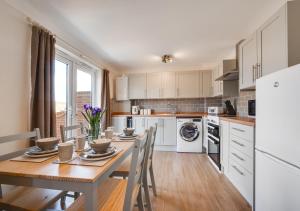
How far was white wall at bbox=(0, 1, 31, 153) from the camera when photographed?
5.21 feet

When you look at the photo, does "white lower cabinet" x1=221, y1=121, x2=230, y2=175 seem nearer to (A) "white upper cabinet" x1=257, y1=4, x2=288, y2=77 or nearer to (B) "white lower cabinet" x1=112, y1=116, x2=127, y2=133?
(A) "white upper cabinet" x1=257, y1=4, x2=288, y2=77

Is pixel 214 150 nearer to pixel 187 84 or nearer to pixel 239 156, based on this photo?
pixel 239 156

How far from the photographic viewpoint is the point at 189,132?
4.09 metres

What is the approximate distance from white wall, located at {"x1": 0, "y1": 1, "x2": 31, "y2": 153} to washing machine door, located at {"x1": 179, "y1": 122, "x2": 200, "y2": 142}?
3.20 m

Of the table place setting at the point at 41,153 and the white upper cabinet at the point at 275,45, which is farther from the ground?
A: the white upper cabinet at the point at 275,45

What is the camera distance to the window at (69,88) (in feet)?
8.56

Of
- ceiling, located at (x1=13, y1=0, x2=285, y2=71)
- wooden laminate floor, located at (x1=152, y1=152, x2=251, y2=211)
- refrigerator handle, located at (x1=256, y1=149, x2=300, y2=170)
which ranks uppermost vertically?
ceiling, located at (x1=13, y1=0, x2=285, y2=71)

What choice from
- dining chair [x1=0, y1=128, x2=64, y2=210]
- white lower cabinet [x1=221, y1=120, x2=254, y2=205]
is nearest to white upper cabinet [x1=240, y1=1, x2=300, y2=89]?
white lower cabinet [x1=221, y1=120, x2=254, y2=205]

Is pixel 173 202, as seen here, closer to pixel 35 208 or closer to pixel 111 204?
pixel 111 204

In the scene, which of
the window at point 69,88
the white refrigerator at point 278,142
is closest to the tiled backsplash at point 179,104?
the window at point 69,88

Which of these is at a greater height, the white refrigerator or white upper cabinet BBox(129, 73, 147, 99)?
white upper cabinet BBox(129, 73, 147, 99)

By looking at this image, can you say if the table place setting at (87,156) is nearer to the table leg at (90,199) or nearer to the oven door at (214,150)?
the table leg at (90,199)

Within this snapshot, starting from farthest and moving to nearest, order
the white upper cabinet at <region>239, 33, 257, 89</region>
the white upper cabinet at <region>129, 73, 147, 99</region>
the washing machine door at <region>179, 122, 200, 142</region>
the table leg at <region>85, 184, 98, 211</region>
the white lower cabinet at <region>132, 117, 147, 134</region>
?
the white upper cabinet at <region>129, 73, 147, 99</region>, the white lower cabinet at <region>132, 117, 147, 134</region>, the washing machine door at <region>179, 122, 200, 142</region>, the white upper cabinet at <region>239, 33, 257, 89</region>, the table leg at <region>85, 184, 98, 211</region>

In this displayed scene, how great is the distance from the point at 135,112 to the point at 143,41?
2.39 m
